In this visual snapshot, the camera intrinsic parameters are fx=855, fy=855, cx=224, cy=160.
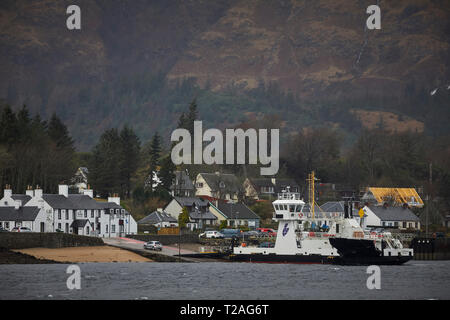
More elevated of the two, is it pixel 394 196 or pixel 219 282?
pixel 394 196

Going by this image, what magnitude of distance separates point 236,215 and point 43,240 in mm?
47401

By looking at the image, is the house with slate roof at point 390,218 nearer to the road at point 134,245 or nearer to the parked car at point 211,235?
the parked car at point 211,235

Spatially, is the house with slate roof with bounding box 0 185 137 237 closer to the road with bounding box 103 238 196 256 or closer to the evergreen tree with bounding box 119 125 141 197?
the road with bounding box 103 238 196 256

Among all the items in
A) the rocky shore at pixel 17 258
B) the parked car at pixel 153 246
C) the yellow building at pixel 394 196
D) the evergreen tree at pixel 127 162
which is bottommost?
the rocky shore at pixel 17 258

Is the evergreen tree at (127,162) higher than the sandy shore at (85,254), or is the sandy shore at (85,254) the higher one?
the evergreen tree at (127,162)

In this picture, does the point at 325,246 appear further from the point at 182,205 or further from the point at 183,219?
the point at 182,205

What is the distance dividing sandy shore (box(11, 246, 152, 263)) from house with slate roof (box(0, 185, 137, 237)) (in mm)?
11368

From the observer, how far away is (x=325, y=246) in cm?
9044

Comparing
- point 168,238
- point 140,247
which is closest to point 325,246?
point 140,247

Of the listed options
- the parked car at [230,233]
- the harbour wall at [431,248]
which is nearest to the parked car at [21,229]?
the parked car at [230,233]

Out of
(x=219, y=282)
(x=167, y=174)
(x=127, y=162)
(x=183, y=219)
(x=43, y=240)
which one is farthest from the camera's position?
(x=127, y=162)

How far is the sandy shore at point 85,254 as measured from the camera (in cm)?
9038

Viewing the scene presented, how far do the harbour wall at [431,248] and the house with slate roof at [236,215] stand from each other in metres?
31.9
